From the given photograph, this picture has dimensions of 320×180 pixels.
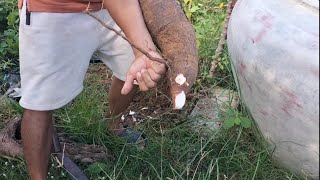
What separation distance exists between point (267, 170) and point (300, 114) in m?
1.14

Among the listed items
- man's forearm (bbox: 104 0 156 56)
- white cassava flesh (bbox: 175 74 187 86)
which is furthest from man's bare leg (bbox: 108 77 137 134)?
white cassava flesh (bbox: 175 74 187 86)

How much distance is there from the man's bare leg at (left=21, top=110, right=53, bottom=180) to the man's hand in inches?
30.0

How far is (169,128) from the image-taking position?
2846 mm

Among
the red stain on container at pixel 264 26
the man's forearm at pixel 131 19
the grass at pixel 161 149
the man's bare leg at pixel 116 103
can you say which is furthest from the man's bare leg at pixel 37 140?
the red stain on container at pixel 264 26

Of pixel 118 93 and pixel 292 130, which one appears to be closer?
pixel 292 130

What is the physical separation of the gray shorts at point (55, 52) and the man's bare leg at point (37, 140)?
7 centimetres

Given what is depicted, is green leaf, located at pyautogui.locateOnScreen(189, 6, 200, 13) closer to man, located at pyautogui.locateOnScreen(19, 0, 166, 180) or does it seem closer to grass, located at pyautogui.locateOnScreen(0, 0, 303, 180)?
grass, located at pyautogui.locateOnScreen(0, 0, 303, 180)

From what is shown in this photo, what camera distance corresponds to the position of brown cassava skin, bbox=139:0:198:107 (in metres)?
1.74

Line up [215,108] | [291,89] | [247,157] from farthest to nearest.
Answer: [215,108]
[247,157]
[291,89]

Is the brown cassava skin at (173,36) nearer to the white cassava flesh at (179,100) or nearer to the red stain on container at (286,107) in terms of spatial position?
the white cassava flesh at (179,100)

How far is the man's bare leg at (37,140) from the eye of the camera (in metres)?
2.33

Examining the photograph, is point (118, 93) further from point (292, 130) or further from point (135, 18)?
point (292, 130)

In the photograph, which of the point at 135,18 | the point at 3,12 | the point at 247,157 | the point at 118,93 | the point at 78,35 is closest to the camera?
the point at 135,18

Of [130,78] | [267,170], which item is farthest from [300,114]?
[267,170]
